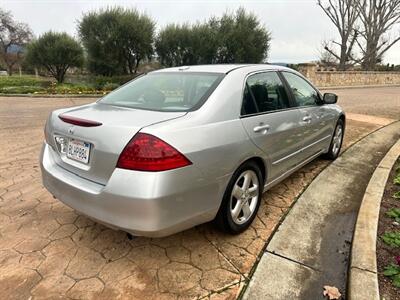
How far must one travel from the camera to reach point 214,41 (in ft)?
66.5

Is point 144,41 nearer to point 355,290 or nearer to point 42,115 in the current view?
point 42,115

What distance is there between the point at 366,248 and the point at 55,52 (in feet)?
66.8

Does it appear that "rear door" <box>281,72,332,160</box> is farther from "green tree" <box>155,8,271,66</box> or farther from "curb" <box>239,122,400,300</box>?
"green tree" <box>155,8,271,66</box>

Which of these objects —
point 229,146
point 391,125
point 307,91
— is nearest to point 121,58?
point 391,125

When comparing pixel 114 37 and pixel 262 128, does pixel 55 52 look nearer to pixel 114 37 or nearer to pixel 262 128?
pixel 114 37

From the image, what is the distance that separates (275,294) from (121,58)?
18.6 metres

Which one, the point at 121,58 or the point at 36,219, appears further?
the point at 121,58

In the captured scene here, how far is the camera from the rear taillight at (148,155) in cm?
194

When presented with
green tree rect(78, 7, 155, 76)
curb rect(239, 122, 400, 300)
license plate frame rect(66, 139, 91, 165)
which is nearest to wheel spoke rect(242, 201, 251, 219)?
curb rect(239, 122, 400, 300)

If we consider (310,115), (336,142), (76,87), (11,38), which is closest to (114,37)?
(76,87)

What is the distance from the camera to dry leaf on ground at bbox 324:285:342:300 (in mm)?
2076

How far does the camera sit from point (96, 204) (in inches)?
83.5

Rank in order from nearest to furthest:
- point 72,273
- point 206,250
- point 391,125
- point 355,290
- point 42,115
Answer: point 355,290 < point 72,273 < point 206,250 < point 391,125 < point 42,115

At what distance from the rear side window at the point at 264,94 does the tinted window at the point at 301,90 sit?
0.25m
